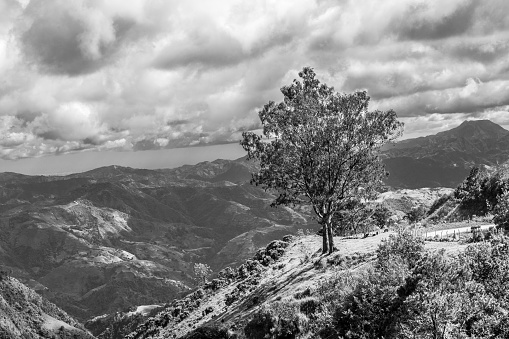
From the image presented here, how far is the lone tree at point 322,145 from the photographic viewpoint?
1980 inches

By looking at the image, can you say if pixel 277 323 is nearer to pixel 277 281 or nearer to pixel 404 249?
pixel 404 249

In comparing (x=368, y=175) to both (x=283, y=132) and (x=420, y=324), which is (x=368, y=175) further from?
(x=420, y=324)

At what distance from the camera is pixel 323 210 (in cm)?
5494

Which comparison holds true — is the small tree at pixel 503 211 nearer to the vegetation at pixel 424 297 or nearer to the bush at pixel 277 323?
the vegetation at pixel 424 297

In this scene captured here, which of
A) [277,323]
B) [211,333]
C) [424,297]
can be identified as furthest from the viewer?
[211,333]

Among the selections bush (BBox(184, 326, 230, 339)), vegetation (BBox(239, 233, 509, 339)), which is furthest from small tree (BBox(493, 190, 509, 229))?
bush (BBox(184, 326, 230, 339))

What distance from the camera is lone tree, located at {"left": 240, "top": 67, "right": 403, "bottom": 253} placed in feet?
165

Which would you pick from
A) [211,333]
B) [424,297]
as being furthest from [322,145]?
[424,297]

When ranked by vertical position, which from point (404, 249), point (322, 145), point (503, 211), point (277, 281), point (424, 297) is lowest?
point (277, 281)

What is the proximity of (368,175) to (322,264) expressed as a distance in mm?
13420

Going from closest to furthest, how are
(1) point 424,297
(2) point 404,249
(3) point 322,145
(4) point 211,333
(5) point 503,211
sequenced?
(1) point 424,297
(2) point 404,249
(5) point 503,211
(4) point 211,333
(3) point 322,145

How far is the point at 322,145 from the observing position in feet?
165

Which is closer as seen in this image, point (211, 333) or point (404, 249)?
point (404, 249)

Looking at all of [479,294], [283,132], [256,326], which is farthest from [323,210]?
[479,294]
